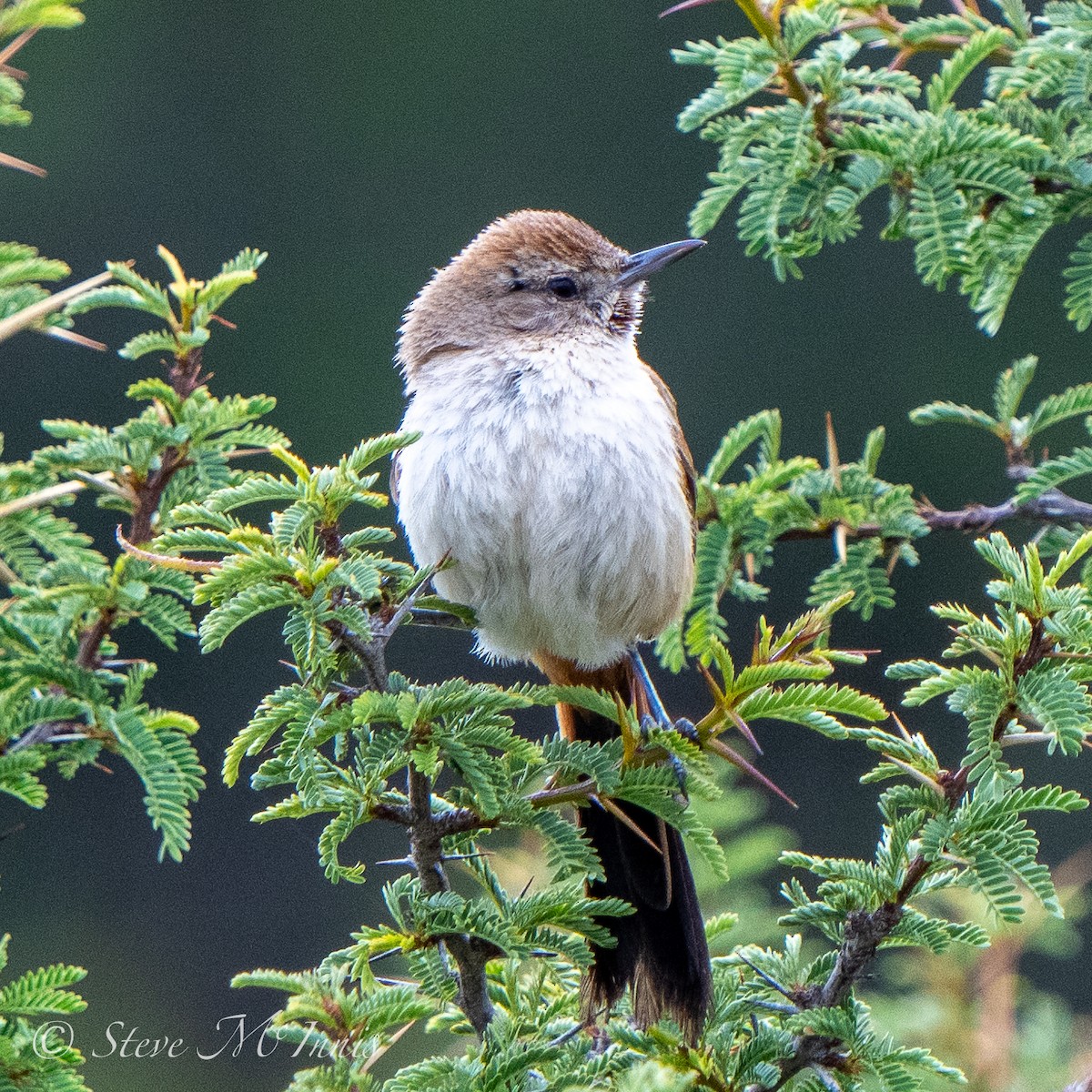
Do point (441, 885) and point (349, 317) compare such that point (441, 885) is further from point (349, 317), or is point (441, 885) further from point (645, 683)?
point (349, 317)

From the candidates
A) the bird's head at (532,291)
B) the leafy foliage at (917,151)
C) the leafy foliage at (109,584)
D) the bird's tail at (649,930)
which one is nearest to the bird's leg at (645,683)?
the bird's tail at (649,930)

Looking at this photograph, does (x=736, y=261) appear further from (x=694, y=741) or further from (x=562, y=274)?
(x=694, y=741)

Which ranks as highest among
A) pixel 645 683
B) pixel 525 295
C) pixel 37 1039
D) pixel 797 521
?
pixel 525 295

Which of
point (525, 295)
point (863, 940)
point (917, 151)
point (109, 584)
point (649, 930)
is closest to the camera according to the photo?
point (863, 940)

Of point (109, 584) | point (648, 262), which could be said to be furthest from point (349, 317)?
point (109, 584)

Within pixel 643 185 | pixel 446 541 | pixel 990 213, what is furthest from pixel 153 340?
pixel 643 185

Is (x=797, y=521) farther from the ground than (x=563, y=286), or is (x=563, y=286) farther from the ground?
(x=563, y=286)

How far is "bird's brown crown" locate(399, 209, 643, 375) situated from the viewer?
168 inches

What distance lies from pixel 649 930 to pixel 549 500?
1129 millimetres

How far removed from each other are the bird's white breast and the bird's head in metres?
0.17

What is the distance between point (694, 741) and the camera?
248 cm

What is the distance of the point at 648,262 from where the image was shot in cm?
460

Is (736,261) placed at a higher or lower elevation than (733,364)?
higher

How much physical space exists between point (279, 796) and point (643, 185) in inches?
242
